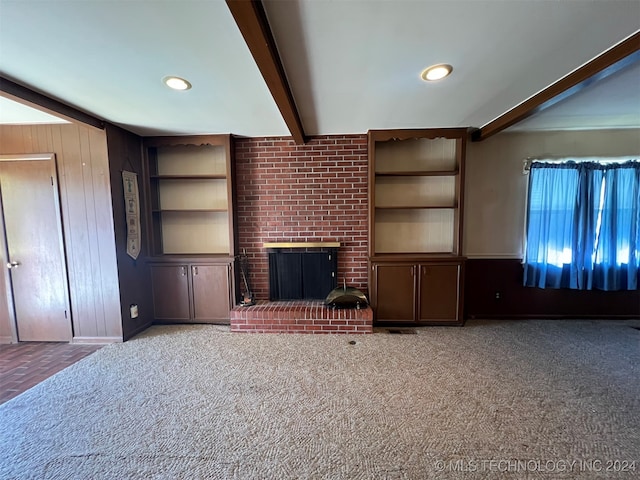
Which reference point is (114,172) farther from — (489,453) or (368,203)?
(489,453)

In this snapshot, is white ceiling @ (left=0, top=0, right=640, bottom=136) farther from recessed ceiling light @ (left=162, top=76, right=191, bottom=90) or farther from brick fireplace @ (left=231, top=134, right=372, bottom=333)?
brick fireplace @ (left=231, top=134, right=372, bottom=333)

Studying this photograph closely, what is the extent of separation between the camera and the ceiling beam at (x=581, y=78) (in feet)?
4.80

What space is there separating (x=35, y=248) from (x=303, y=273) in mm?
2924

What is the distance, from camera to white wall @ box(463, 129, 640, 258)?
300cm

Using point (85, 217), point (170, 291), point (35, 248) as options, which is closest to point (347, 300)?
point (170, 291)

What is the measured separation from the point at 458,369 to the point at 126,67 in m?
3.39

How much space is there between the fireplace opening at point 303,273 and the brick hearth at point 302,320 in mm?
281

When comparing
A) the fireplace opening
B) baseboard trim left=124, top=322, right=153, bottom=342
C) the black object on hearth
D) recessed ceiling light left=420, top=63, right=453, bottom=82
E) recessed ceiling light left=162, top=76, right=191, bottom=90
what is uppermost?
recessed ceiling light left=162, top=76, right=191, bottom=90

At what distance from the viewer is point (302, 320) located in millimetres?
2848

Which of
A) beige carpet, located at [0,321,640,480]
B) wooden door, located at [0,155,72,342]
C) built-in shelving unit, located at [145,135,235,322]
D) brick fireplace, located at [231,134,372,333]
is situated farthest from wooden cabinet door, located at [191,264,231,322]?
wooden door, located at [0,155,72,342]

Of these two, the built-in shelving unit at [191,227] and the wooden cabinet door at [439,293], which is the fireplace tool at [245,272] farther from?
the wooden cabinet door at [439,293]

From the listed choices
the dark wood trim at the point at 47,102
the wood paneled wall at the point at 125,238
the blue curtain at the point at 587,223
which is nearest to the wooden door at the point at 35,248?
the wood paneled wall at the point at 125,238

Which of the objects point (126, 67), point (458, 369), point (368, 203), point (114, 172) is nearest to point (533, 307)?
point (458, 369)

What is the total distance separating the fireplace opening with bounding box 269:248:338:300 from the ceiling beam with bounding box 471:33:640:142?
2305mm
